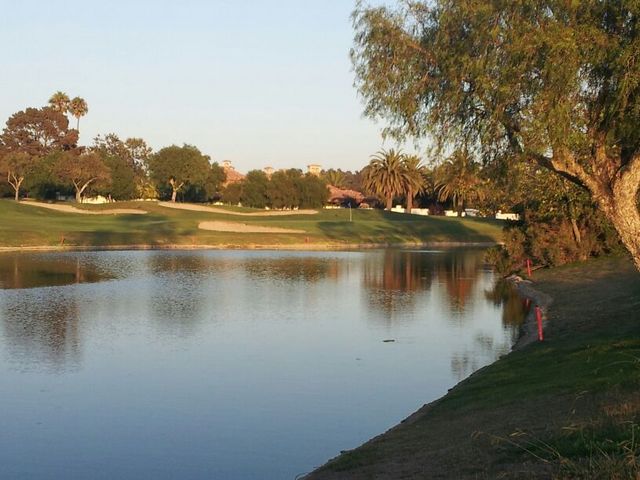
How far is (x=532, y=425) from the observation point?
13297mm

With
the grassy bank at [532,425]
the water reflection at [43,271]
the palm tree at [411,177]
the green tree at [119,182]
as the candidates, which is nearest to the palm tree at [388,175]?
the palm tree at [411,177]

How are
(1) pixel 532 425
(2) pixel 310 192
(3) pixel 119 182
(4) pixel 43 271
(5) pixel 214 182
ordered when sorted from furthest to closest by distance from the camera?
(5) pixel 214 182 < (2) pixel 310 192 < (3) pixel 119 182 < (4) pixel 43 271 < (1) pixel 532 425

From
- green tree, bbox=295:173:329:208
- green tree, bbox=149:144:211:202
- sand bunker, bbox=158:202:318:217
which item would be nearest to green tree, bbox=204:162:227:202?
green tree, bbox=149:144:211:202

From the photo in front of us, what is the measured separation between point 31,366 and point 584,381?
15.4 metres

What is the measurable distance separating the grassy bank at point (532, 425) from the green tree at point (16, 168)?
117973 mm

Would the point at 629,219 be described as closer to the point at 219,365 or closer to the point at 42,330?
the point at 219,365

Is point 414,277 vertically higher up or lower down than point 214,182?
lower down

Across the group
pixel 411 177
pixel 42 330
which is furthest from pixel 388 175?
pixel 42 330

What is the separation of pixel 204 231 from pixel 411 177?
6103 cm

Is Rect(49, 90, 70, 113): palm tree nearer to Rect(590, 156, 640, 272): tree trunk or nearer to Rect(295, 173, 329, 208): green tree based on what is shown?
Rect(295, 173, 329, 208): green tree

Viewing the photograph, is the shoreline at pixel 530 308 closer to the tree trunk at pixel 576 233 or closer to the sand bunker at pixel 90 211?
the tree trunk at pixel 576 233

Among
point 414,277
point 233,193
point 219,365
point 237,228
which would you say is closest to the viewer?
point 219,365

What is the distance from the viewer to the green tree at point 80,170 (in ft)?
406

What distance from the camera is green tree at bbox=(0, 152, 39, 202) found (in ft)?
420
